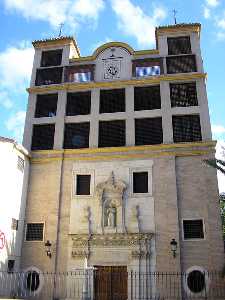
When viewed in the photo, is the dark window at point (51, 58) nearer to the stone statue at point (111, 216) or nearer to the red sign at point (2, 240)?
the stone statue at point (111, 216)

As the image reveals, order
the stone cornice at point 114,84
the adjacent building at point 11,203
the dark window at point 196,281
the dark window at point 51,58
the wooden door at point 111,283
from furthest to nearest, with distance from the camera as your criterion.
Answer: the dark window at point 51,58 → the stone cornice at point 114,84 → the adjacent building at point 11,203 → the wooden door at point 111,283 → the dark window at point 196,281

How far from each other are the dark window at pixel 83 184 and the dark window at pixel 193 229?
664 cm

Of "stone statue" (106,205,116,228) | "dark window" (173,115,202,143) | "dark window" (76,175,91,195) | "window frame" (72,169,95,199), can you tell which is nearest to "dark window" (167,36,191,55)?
"dark window" (173,115,202,143)

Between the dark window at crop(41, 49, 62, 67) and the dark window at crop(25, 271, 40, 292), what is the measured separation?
15997mm

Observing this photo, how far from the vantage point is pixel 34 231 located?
22906 mm

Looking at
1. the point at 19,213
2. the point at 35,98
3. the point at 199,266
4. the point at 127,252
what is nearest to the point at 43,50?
the point at 35,98

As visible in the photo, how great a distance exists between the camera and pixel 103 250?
846 inches

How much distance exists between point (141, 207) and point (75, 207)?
4298 mm

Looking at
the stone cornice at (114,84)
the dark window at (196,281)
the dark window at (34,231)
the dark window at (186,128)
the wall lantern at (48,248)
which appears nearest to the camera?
the dark window at (196,281)

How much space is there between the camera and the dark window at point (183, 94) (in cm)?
2486

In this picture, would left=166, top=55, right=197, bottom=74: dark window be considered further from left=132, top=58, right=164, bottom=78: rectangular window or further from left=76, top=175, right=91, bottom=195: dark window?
→ left=76, top=175, right=91, bottom=195: dark window

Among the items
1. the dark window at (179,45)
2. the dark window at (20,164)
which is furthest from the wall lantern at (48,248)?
the dark window at (179,45)

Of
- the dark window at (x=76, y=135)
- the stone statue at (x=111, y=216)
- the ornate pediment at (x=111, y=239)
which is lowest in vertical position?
the ornate pediment at (x=111, y=239)

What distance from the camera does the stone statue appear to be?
21875mm
